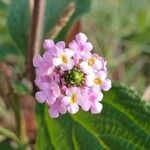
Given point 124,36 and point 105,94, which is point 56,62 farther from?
point 124,36

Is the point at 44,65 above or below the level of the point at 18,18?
below

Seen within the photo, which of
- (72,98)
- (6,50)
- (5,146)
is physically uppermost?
(6,50)

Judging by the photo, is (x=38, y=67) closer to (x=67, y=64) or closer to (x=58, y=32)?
(x=67, y=64)

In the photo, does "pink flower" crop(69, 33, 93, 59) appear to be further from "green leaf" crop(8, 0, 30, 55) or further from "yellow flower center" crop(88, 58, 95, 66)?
"green leaf" crop(8, 0, 30, 55)

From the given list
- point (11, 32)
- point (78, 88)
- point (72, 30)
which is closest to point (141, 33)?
point (72, 30)

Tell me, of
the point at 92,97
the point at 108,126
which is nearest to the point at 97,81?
the point at 92,97

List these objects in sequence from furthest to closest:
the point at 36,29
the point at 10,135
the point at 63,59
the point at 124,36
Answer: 1. the point at 124,36
2. the point at 10,135
3. the point at 36,29
4. the point at 63,59

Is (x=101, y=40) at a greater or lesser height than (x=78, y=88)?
greater
